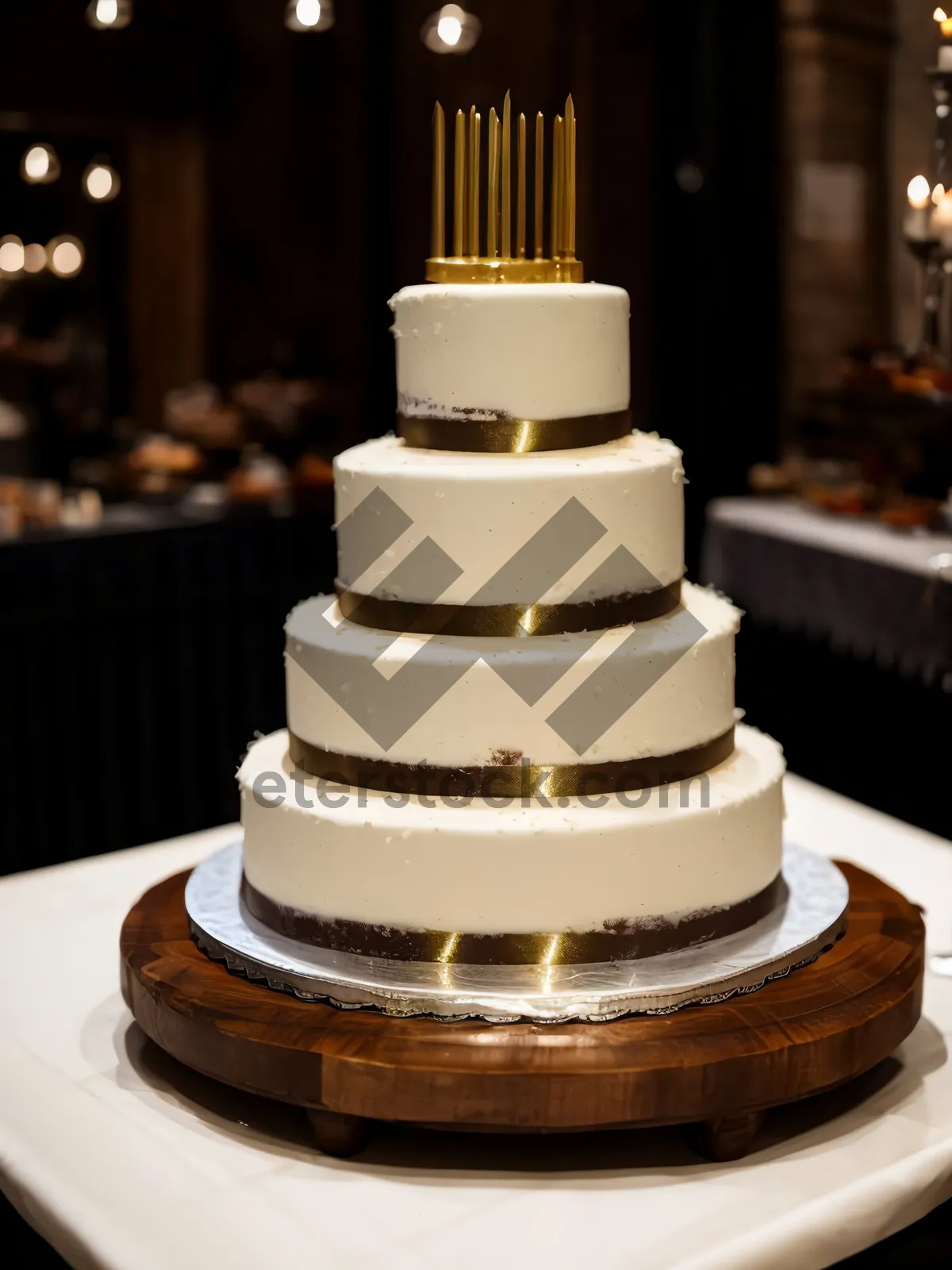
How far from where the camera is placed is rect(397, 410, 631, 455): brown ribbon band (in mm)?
1984

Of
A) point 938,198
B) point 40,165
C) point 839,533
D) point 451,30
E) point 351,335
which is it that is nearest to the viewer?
point 938,198

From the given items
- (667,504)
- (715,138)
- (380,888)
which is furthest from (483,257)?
(715,138)

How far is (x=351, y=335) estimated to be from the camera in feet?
21.2

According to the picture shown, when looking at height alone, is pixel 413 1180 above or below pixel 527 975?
below

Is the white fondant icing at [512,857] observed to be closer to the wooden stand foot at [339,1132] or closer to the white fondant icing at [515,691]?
the white fondant icing at [515,691]

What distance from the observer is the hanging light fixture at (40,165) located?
588cm

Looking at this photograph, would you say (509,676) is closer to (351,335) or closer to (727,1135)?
(727,1135)

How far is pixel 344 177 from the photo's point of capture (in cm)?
636

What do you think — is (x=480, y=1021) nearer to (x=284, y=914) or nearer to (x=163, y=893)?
(x=284, y=914)

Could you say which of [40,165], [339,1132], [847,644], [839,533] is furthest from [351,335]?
[339,1132]

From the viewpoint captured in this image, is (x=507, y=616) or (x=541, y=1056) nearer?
(x=541, y=1056)

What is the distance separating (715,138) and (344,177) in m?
1.74

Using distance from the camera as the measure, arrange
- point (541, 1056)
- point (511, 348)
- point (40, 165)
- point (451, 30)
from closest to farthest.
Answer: point (541, 1056) → point (511, 348) → point (451, 30) → point (40, 165)

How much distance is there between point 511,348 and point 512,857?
0.67 meters
